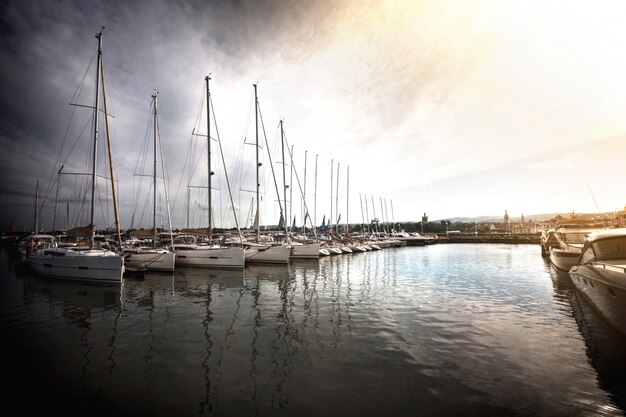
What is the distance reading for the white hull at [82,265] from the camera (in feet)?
68.4

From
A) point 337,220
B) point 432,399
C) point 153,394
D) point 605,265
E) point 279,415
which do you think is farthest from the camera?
point 337,220

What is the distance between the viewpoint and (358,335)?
1031cm

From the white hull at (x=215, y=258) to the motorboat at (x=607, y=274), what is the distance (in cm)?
2617

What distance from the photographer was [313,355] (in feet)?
28.1

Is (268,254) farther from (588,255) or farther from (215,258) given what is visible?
(588,255)

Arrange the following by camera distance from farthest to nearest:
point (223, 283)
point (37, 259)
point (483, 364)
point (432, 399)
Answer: point (37, 259) → point (223, 283) → point (483, 364) → point (432, 399)

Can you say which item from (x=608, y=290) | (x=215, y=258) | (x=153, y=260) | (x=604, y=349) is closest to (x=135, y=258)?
(x=153, y=260)

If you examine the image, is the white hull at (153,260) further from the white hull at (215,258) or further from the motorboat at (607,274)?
the motorboat at (607,274)

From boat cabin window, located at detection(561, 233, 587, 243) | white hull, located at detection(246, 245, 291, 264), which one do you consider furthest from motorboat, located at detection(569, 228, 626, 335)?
white hull, located at detection(246, 245, 291, 264)

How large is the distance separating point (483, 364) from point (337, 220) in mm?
59593

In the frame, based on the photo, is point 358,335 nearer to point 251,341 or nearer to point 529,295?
point 251,341

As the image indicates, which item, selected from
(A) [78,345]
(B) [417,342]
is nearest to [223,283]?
(A) [78,345]

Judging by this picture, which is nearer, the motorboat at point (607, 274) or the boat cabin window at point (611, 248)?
the motorboat at point (607, 274)

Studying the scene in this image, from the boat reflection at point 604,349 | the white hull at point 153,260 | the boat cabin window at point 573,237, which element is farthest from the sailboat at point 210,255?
the boat cabin window at point 573,237
